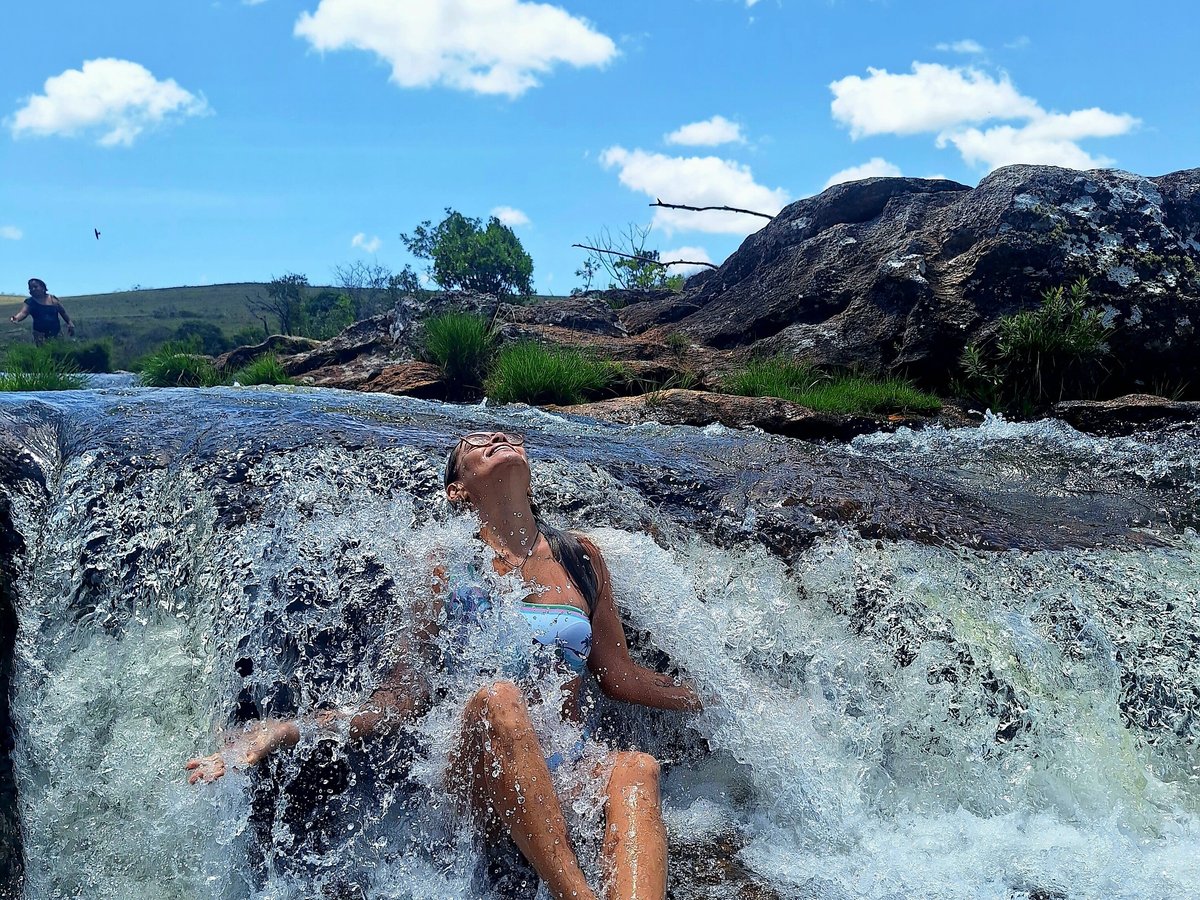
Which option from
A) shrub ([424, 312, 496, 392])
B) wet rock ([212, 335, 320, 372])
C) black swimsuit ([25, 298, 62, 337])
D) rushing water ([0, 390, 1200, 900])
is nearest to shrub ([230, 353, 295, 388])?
wet rock ([212, 335, 320, 372])

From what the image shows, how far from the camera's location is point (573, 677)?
9.00 ft

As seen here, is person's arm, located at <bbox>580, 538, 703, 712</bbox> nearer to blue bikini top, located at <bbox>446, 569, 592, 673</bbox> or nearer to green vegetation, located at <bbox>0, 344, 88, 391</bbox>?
blue bikini top, located at <bbox>446, 569, 592, 673</bbox>

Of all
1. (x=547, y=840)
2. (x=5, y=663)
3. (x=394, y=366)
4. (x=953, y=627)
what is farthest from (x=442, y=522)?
(x=394, y=366)

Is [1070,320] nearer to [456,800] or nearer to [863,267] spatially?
[863,267]

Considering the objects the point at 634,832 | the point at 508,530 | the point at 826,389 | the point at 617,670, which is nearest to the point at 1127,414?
the point at 826,389

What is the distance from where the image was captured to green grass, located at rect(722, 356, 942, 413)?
8.16 meters

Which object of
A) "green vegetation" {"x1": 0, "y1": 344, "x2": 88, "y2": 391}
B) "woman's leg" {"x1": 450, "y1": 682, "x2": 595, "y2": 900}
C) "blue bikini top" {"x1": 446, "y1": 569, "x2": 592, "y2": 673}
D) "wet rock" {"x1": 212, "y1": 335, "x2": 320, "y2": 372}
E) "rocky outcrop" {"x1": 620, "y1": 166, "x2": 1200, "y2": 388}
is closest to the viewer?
"woman's leg" {"x1": 450, "y1": 682, "x2": 595, "y2": 900}

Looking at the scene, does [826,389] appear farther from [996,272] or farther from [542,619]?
[542,619]

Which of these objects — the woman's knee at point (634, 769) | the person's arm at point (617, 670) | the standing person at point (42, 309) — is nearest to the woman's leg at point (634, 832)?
the woman's knee at point (634, 769)

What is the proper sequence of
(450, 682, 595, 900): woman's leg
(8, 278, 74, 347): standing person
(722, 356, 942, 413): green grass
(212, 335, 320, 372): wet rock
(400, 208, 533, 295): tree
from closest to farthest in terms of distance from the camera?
(450, 682, 595, 900): woman's leg
(722, 356, 942, 413): green grass
(212, 335, 320, 372): wet rock
(8, 278, 74, 347): standing person
(400, 208, 533, 295): tree

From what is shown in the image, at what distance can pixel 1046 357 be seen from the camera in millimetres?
8680

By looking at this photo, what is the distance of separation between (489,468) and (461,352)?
6.51 m

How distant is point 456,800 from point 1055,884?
5.66 feet

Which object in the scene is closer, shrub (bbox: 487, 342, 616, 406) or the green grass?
the green grass
